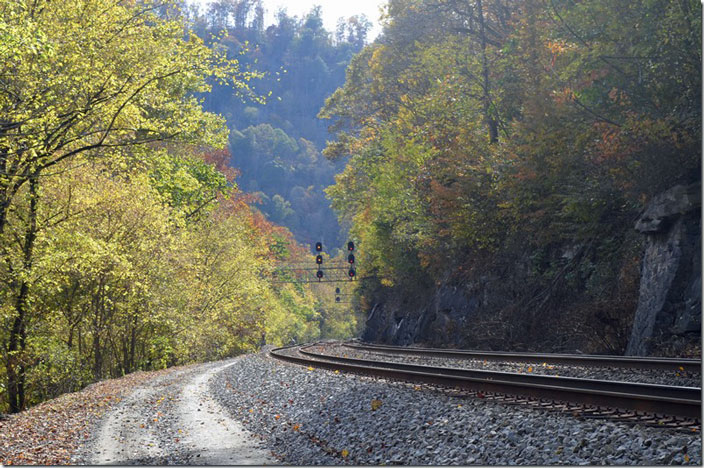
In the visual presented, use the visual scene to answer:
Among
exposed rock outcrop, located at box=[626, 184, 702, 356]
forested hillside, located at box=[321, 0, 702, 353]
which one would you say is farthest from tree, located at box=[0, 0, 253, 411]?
exposed rock outcrop, located at box=[626, 184, 702, 356]

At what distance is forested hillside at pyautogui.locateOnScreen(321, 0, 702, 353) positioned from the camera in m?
16.3

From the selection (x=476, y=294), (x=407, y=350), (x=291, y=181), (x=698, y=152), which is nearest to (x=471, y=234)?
(x=476, y=294)

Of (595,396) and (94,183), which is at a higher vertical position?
(94,183)

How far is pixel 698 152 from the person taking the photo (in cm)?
1555

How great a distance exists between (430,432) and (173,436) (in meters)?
5.30

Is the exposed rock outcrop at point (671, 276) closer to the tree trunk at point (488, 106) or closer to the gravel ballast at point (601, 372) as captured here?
the gravel ballast at point (601, 372)

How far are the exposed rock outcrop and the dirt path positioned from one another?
969cm

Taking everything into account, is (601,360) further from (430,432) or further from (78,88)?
(78,88)

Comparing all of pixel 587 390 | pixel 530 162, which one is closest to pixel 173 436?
pixel 587 390

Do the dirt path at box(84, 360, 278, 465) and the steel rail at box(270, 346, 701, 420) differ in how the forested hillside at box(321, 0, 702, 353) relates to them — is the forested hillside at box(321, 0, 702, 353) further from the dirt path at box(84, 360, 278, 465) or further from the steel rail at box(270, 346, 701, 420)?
the dirt path at box(84, 360, 278, 465)

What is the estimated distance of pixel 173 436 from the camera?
11367 mm

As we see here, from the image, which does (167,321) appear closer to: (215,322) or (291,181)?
(215,322)

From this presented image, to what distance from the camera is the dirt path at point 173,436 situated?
9516 mm

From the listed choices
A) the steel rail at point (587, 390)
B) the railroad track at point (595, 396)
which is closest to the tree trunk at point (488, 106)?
the steel rail at point (587, 390)
